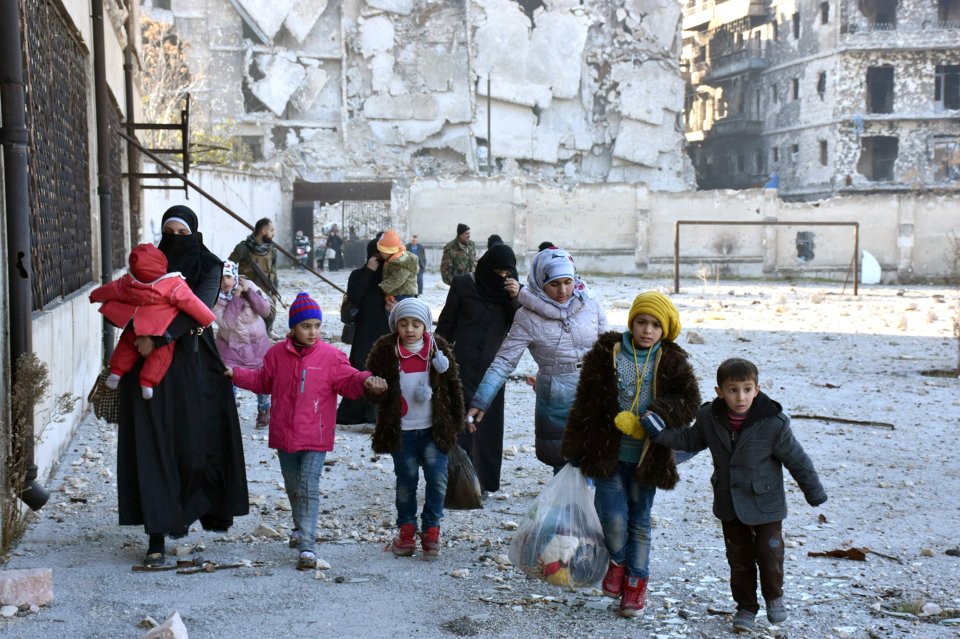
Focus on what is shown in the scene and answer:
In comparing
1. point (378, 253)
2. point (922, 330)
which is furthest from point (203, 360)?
point (922, 330)

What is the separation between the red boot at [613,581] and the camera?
4.29 meters

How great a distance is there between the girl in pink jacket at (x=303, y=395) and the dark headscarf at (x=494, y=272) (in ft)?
5.21

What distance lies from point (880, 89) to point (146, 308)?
1741 inches

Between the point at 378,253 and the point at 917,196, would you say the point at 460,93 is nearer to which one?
the point at 917,196

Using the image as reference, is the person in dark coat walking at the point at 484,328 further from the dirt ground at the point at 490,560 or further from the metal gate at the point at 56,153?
the metal gate at the point at 56,153

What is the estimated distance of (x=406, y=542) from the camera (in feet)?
16.5

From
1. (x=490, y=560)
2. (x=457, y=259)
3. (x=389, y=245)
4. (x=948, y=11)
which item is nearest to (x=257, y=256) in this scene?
(x=389, y=245)

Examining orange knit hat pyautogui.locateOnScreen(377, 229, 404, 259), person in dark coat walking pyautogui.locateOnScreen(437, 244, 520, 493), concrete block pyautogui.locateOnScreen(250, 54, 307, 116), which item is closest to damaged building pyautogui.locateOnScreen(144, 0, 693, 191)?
concrete block pyautogui.locateOnScreen(250, 54, 307, 116)

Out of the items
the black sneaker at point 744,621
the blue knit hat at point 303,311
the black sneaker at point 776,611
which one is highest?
the blue knit hat at point 303,311

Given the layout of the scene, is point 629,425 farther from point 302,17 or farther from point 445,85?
point 302,17

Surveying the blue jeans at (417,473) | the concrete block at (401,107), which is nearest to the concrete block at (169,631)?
the blue jeans at (417,473)

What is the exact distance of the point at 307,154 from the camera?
43188 mm

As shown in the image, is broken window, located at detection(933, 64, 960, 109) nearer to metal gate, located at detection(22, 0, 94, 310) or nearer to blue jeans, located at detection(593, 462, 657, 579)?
metal gate, located at detection(22, 0, 94, 310)

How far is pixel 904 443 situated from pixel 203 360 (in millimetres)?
5507
